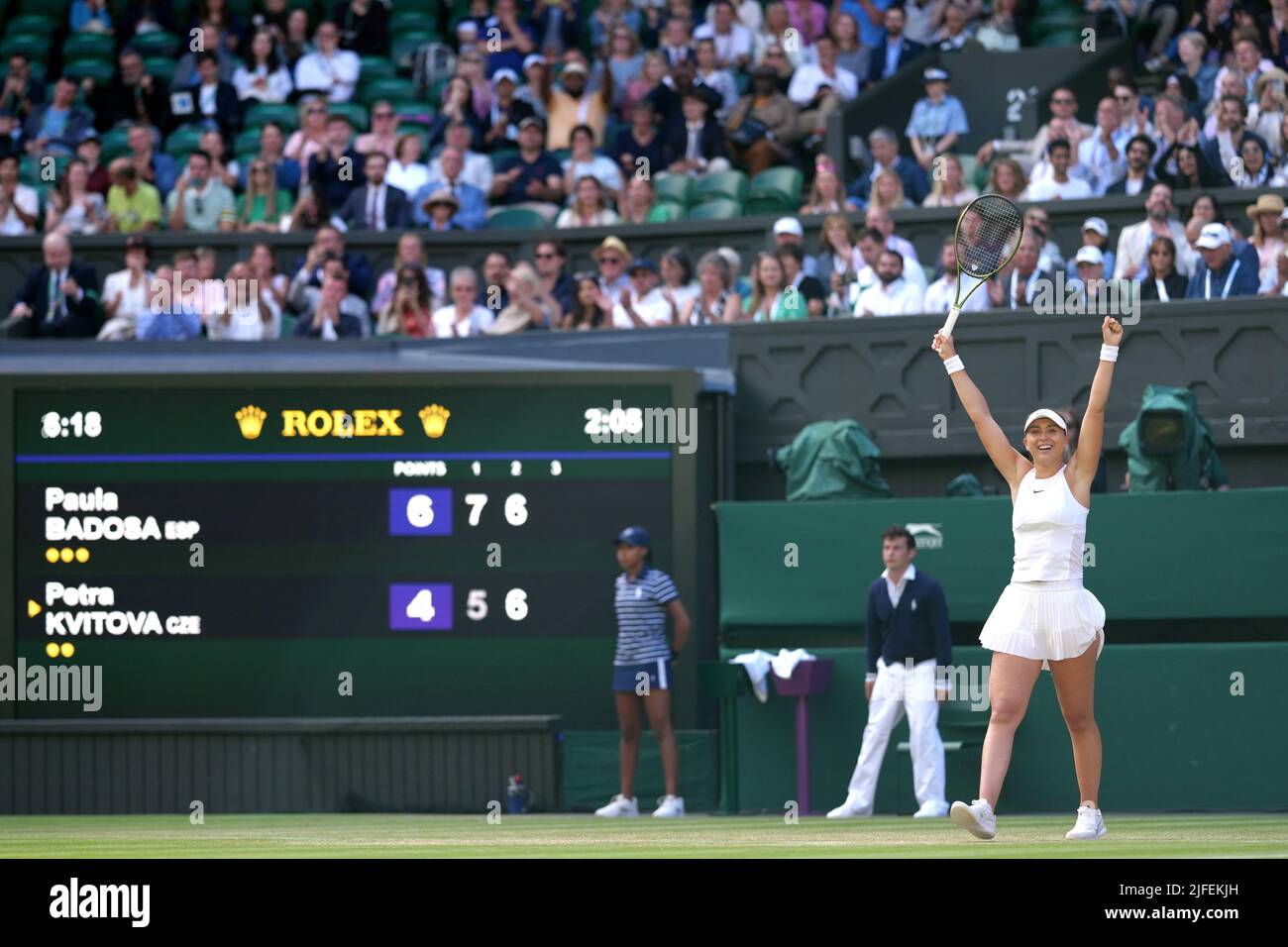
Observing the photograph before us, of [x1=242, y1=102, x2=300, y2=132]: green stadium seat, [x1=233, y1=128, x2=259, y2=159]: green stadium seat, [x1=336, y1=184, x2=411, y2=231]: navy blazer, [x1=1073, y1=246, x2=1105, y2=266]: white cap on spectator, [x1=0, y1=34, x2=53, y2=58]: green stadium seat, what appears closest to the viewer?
[x1=1073, y1=246, x2=1105, y2=266]: white cap on spectator

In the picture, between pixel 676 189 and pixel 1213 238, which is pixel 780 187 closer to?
pixel 676 189

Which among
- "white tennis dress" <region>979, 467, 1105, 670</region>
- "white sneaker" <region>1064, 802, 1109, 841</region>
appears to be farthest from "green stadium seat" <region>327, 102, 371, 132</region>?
"white sneaker" <region>1064, 802, 1109, 841</region>

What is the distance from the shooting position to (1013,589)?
8.98m

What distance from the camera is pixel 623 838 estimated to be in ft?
34.9

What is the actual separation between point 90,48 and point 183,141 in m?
2.48

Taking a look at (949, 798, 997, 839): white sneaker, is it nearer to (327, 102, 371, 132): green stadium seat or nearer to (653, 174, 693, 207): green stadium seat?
(653, 174, 693, 207): green stadium seat

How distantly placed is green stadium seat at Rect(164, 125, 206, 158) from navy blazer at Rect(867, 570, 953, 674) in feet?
30.9

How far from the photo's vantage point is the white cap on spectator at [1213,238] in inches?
601

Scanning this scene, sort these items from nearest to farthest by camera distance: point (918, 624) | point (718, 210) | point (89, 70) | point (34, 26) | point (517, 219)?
point (918, 624) < point (718, 210) < point (517, 219) < point (89, 70) < point (34, 26)

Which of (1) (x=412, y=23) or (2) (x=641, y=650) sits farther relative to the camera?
(1) (x=412, y=23)

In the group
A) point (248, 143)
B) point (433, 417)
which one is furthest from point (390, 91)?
point (433, 417)

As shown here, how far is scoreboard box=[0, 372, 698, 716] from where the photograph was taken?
15273 mm
